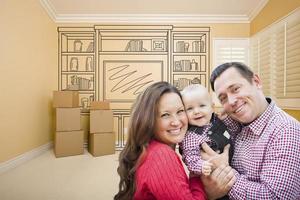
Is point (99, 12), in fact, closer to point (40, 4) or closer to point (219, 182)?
point (40, 4)

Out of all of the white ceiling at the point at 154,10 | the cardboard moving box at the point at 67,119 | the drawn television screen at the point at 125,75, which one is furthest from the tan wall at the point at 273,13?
the cardboard moving box at the point at 67,119

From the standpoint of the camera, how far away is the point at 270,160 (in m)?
0.99

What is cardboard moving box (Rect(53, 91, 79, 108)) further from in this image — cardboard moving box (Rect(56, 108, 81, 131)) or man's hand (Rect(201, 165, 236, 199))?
man's hand (Rect(201, 165, 236, 199))

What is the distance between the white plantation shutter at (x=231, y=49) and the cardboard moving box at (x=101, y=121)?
2521 millimetres

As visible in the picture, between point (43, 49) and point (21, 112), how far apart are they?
1.47m

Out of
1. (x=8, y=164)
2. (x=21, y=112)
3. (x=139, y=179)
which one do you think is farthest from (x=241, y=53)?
(x=139, y=179)

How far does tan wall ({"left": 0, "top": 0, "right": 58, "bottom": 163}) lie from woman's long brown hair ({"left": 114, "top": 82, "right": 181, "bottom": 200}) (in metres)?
2.95

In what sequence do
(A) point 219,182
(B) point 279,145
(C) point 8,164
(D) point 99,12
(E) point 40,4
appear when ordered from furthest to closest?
(D) point 99,12 < (E) point 40,4 < (C) point 8,164 < (A) point 219,182 < (B) point 279,145

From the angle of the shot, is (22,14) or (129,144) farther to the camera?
(22,14)

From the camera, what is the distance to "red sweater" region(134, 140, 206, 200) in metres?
0.97

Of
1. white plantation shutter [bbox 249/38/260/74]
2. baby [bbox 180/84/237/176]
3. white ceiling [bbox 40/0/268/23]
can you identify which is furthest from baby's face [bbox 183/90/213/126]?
white plantation shutter [bbox 249/38/260/74]

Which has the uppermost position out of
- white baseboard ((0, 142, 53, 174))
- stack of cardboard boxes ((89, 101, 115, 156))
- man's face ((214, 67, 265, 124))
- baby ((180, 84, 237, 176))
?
man's face ((214, 67, 265, 124))

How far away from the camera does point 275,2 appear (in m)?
4.32

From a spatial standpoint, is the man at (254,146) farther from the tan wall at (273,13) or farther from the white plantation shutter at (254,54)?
the white plantation shutter at (254,54)
